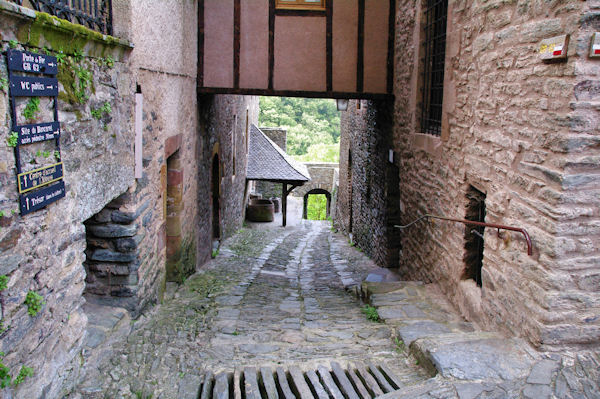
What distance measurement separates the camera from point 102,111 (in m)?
3.79

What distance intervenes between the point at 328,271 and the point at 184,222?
11.1ft

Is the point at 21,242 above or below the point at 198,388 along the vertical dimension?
above

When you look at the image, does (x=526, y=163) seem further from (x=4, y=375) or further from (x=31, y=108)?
(x=4, y=375)

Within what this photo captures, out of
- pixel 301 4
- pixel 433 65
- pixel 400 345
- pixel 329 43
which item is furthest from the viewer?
pixel 329 43

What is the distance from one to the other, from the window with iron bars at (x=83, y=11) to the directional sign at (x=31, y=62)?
0.34 metres

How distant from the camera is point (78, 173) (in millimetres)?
3316

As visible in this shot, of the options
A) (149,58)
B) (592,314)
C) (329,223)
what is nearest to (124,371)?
(149,58)

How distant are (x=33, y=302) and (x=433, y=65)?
527 centimetres

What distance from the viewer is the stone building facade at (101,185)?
2580 millimetres

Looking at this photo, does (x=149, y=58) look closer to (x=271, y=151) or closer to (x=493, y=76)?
(x=493, y=76)

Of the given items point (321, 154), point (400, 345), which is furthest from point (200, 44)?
point (321, 154)

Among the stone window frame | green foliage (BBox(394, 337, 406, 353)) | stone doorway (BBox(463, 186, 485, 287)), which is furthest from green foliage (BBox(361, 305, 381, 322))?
the stone window frame

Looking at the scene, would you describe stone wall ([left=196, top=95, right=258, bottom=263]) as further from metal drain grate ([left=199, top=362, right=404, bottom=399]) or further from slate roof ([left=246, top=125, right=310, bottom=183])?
metal drain grate ([left=199, top=362, right=404, bottom=399])

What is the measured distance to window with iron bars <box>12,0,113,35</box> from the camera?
3.09 meters
